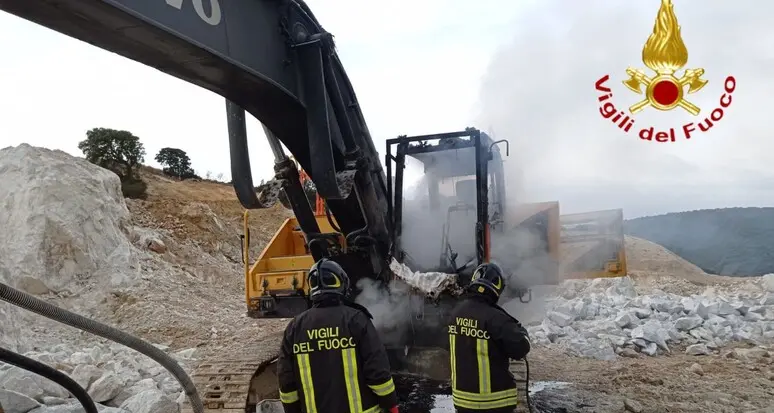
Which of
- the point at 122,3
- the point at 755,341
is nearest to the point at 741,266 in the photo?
the point at 755,341

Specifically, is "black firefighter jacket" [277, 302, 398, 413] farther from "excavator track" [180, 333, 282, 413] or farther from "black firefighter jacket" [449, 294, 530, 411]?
"excavator track" [180, 333, 282, 413]

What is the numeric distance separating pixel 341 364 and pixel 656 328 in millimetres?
9116

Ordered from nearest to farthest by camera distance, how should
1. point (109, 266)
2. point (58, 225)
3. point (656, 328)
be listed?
1. point (656, 328)
2. point (58, 225)
3. point (109, 266)

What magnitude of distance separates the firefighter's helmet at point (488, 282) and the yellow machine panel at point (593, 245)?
14.8 ft

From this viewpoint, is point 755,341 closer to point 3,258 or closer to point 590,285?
point 590,285

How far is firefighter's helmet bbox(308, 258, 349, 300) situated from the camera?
3.85 m

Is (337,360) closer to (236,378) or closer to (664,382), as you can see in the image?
(236,378)

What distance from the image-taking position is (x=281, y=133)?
4785 millimetres

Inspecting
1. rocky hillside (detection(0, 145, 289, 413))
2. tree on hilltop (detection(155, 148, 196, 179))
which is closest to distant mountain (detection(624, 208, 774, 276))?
rocky hillside (detection(0, 145, 289, 413))

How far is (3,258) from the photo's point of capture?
1485 centimetres

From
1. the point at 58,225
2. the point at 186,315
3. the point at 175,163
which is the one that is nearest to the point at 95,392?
the point at 186,315

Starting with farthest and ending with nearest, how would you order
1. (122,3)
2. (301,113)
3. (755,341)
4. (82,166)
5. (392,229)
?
(82,166) → (755,341) → (392,229) → (301,113) → (122,3)

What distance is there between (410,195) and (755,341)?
7651 millimetres

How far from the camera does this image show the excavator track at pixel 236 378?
5.59 meters
